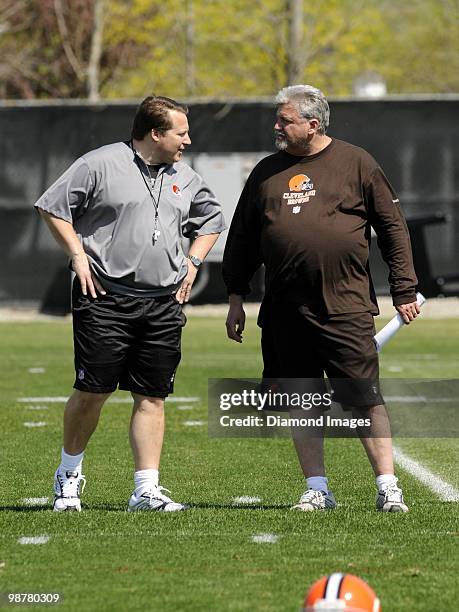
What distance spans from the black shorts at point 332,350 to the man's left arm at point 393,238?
19cm

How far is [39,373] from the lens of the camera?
45.6ft

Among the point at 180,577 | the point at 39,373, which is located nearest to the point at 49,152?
the point at 39,373

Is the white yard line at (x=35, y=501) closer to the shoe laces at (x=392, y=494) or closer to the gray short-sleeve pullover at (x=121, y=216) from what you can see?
the gray short-sleeve pullover at (x=121, y=216)

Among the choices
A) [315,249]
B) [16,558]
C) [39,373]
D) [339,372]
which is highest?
[315,249]

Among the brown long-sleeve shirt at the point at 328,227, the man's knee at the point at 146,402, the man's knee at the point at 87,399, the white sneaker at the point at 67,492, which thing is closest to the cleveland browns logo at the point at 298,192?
the brown long-sleeve shirt at the point at 328,227

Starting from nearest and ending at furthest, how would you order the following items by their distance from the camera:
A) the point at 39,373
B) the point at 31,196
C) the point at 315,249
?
1. the point at 315,249
2. the point at 39,373
3. the point at 31,196

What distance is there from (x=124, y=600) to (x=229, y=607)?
0.39 meters

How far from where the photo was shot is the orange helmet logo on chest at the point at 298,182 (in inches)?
251

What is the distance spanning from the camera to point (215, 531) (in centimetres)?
604

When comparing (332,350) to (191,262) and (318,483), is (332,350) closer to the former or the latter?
(318,483)

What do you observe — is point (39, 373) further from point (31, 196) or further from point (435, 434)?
point (31, 196)

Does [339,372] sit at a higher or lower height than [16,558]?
higher

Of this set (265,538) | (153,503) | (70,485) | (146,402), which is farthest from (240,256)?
(265,538)

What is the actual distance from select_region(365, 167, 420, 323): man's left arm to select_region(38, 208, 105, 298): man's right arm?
1351mm
